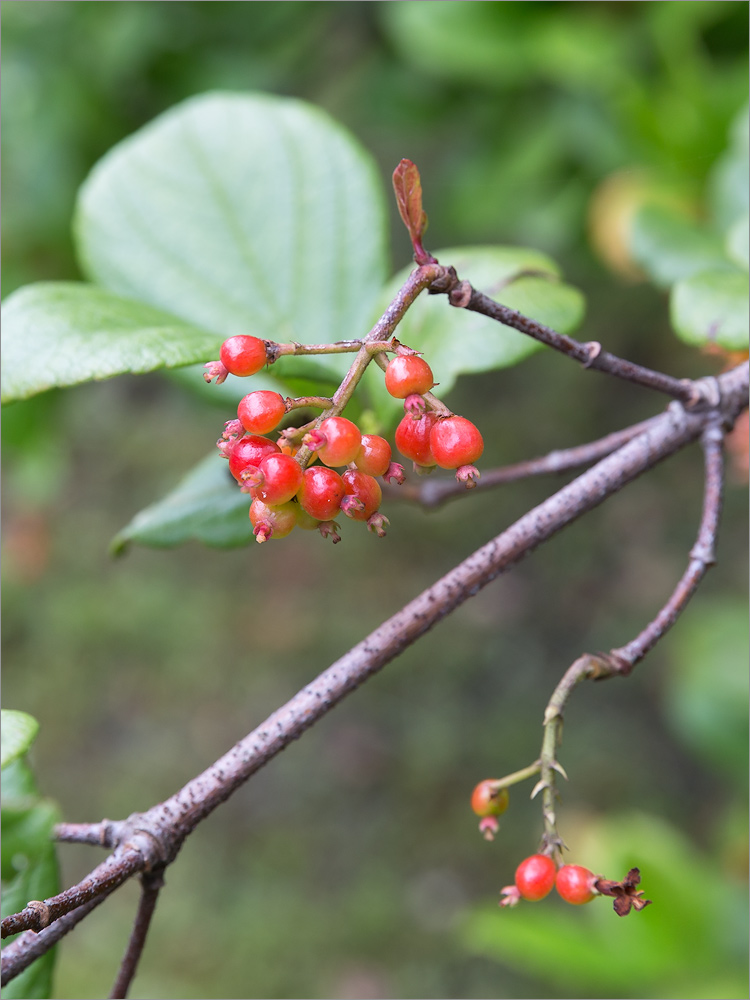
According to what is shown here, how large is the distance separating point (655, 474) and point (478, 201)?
5.11 ft

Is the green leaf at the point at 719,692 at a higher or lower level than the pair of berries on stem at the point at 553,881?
higher

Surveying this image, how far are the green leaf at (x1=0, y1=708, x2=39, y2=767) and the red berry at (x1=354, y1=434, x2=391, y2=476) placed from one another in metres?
0.34

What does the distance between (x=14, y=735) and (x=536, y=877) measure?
1.27 feet

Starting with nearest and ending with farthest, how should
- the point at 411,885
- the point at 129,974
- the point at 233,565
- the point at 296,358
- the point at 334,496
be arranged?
the point at 334,496, the point at 129,974, the point at 296,358, the point at 411,885, the point at 233,565

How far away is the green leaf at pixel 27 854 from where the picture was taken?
0.70 m

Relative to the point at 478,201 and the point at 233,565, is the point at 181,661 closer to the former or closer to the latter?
the point at 233,565

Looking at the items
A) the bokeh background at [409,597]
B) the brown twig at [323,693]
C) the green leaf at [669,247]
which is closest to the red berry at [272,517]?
the brown twig at [323,693]

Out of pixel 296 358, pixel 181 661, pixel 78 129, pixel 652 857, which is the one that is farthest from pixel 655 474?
pixel 296 358

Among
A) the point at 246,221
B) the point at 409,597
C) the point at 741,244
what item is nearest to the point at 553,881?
the point at 741,244

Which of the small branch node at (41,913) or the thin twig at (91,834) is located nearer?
the small branch node at (41,913)

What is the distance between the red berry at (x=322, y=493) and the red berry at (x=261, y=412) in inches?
1.4

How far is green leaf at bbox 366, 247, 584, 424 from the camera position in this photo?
0.80 meters

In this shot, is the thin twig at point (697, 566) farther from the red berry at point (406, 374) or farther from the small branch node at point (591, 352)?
the red berry at point (406, 374)

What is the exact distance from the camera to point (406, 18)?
160cm
